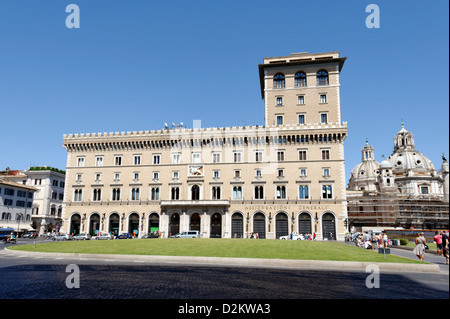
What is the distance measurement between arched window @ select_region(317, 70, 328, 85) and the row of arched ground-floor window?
23.2m

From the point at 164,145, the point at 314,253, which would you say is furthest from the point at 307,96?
the point at 314,253

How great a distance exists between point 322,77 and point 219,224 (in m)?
31.5

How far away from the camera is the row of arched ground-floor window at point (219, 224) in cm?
5419

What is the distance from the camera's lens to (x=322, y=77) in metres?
60.7

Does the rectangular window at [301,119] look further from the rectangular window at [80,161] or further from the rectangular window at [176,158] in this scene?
the rectangular window at [80,161]

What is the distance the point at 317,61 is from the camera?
59.9 meters

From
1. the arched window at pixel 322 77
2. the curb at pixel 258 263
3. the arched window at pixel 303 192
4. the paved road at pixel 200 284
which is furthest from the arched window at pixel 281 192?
the paved road at pixel 200 284

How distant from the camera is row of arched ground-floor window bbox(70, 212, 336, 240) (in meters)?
54.2

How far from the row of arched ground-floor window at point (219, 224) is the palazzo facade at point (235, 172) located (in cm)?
16

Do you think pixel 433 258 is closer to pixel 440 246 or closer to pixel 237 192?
pixel 440 246
